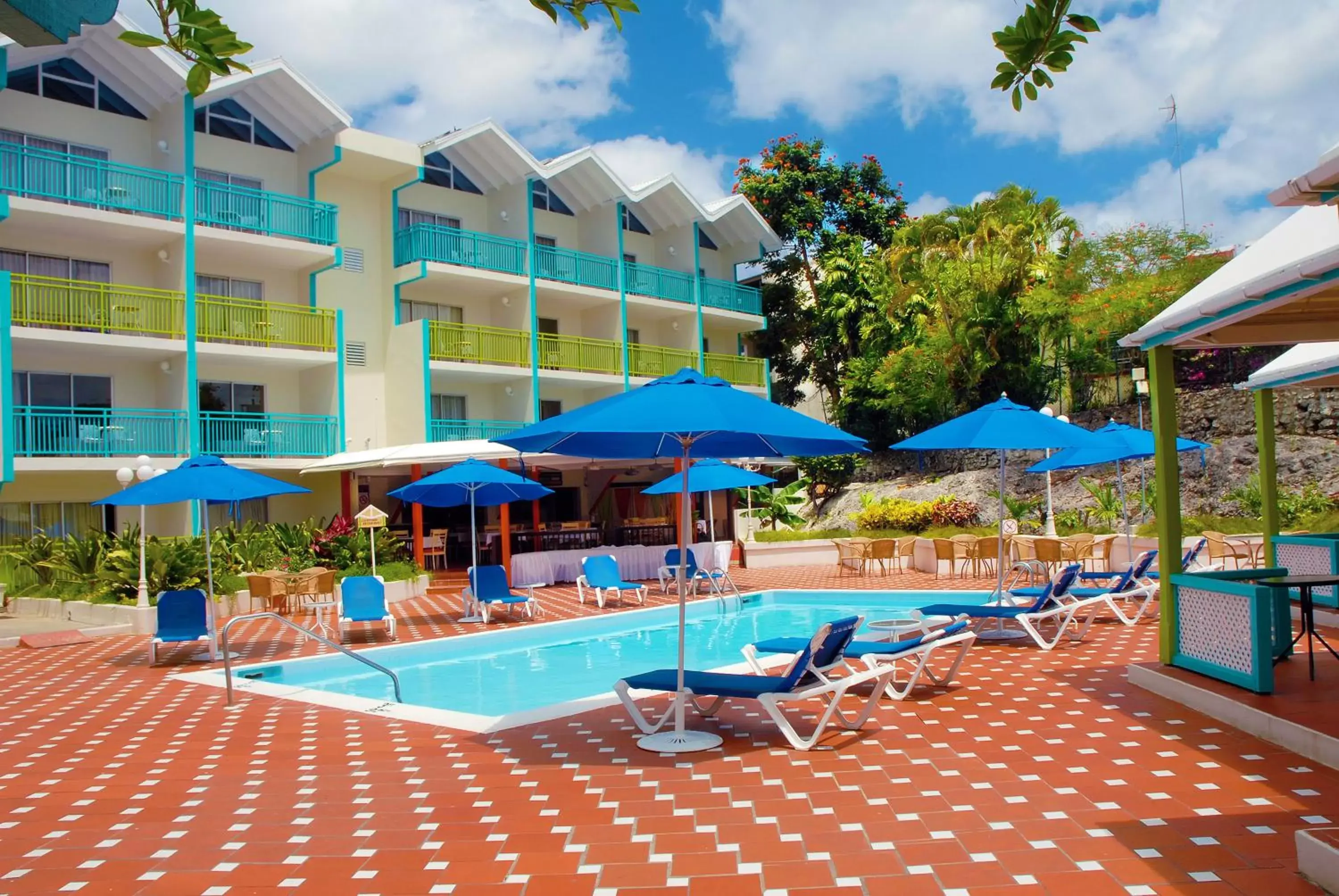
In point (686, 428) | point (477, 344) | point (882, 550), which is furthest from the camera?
point (477, 344)

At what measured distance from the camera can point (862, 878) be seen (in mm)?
4336

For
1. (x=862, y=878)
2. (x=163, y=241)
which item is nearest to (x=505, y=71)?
(x=862, y=878)

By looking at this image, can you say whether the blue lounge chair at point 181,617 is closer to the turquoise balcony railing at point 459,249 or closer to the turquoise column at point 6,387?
the turquoise column at point 6,387

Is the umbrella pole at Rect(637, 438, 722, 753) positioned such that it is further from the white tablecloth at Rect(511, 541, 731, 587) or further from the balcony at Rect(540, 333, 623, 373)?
the balcony at Rect(540, 333, 623, 373)

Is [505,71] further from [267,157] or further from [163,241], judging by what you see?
[267,157]

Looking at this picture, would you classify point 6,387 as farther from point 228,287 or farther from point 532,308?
point 532,308

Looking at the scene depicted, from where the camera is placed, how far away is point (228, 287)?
21.7 metres

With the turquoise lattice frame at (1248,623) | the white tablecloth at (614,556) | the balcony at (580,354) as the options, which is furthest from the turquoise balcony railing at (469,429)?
the turquoise lattice frame at (1248,623)

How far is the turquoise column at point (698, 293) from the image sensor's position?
29.4 metres

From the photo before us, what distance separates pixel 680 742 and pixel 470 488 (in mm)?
9565

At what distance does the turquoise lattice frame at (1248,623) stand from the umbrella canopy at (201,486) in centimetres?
901

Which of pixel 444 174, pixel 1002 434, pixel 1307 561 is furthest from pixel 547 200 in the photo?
pixel 1307 561

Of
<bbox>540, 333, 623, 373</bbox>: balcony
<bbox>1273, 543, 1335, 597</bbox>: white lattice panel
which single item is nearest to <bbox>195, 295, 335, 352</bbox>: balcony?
<bbox>540, 333, 623, 373</bbox>: balcony

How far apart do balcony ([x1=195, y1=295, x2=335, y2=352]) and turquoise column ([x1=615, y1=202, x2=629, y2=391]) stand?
25.6 feet
